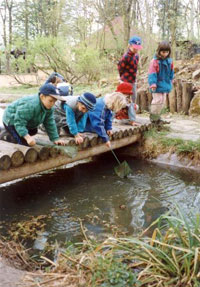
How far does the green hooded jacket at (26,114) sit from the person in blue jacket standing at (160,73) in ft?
8.37

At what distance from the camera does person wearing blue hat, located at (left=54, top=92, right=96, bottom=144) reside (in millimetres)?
3854

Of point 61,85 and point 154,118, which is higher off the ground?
point 61,85

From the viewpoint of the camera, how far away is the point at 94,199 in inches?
157

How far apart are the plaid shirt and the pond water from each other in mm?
1522

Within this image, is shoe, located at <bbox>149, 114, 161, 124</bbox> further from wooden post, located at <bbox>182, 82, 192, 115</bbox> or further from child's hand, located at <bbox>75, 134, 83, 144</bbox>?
child's hand, located at <bbox>75, 134, 83, 144</bbox>

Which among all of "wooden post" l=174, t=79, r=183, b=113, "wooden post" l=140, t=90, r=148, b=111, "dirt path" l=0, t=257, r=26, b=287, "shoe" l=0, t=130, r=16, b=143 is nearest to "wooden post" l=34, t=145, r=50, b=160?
"shoe" l=0, t=130, r=16, b=143

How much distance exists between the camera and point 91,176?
194 inches

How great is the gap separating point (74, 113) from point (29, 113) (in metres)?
0.86

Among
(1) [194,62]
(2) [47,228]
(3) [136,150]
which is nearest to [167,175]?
(3) [136,150]

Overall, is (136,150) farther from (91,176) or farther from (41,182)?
(41,182)

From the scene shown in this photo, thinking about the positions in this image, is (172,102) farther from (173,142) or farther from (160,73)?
(173,142)

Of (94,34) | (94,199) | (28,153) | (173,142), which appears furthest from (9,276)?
(94,34)

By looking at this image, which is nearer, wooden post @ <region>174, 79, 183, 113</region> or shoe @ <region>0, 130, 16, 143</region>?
shoe @ <region>0, 130, 16, 143</region>

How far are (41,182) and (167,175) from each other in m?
1.86
